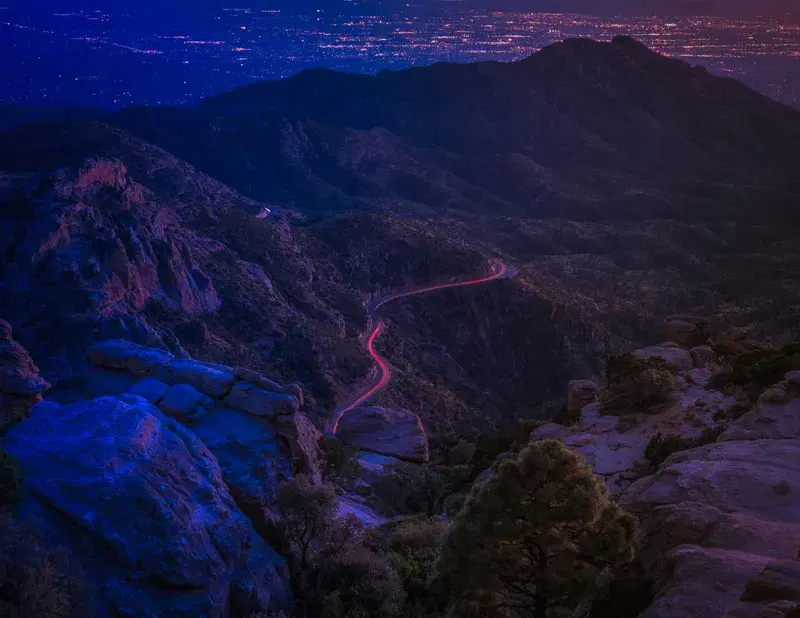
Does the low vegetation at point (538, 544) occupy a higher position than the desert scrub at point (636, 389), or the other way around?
the low vegetation at point (538, 544)

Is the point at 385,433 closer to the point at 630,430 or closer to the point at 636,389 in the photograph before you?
the point at 636,389

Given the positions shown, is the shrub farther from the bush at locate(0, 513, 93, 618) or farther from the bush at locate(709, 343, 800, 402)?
the bush at locate(0, 513, 93, 618)

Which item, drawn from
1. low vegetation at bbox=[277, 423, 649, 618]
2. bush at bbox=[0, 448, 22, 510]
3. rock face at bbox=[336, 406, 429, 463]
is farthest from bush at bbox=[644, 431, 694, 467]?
bush at bbox=[0, 448, 22, 510]

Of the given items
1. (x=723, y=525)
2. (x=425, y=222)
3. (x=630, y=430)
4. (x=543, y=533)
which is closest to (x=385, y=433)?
(x=630, y=430)

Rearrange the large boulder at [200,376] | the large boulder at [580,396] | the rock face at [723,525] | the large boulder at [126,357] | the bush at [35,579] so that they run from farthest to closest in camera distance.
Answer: the large boulder at [580,396], the large boulder at [126,357], the large boulder at [200,376], the bush at [35,579], the rock face at [723,525]

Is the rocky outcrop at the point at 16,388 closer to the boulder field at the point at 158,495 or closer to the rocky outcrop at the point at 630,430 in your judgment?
the boulder field at the point at 158,495

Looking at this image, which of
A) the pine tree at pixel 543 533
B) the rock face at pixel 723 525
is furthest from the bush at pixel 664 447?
the pine tree at pixel 543 533
